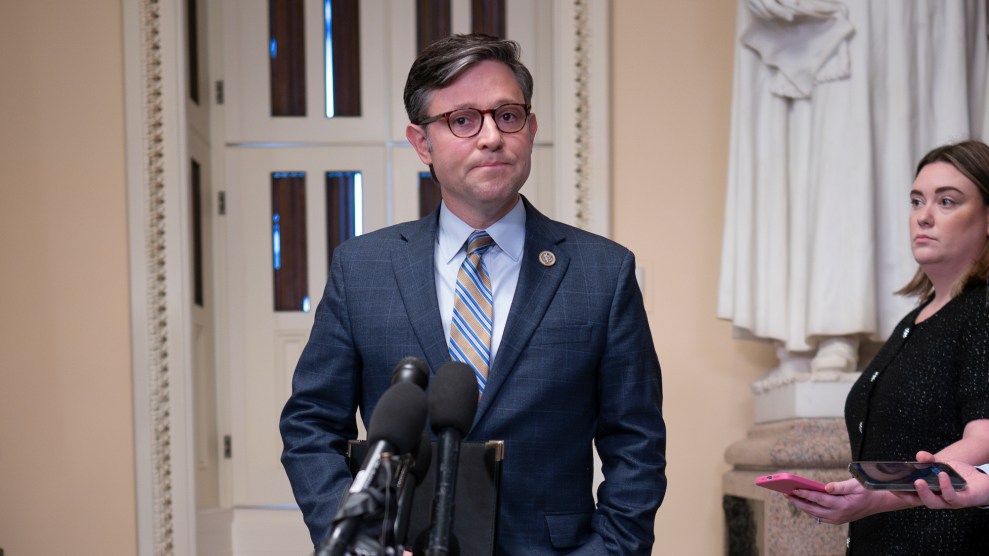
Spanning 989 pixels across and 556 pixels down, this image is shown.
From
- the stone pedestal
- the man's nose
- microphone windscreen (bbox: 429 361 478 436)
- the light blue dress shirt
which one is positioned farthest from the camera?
the stone pedestal

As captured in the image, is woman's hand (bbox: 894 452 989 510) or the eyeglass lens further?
the eyeglass lens

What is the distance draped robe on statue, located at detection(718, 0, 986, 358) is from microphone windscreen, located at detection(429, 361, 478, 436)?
2988mm

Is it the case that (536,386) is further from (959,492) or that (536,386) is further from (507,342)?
(959,492)

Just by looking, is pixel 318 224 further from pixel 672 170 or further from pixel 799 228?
pixel 799 228

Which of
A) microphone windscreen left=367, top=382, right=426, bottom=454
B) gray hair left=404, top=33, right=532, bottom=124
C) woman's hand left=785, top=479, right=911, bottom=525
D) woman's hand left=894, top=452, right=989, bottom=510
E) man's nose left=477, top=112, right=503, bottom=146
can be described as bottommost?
woman's hand left=785, top=479, right=911, bottom=525

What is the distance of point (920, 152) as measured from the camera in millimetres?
4402

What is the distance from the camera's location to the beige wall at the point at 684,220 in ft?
17.4

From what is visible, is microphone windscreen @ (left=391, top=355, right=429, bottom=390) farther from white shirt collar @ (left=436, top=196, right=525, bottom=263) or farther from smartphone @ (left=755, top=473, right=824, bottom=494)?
smartphone @ (left=755, top=473, right=824, bottom=494)

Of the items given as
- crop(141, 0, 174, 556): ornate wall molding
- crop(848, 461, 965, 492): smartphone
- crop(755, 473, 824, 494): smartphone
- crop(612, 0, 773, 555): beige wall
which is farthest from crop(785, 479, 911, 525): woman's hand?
crop(141, 0, 174, 556): ornate wall molding

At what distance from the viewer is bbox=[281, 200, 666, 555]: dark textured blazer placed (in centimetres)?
216

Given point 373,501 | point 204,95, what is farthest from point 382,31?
point 373,501

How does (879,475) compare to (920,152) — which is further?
(920,152)

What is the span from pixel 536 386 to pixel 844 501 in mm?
696

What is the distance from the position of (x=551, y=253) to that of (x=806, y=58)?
2.54m
